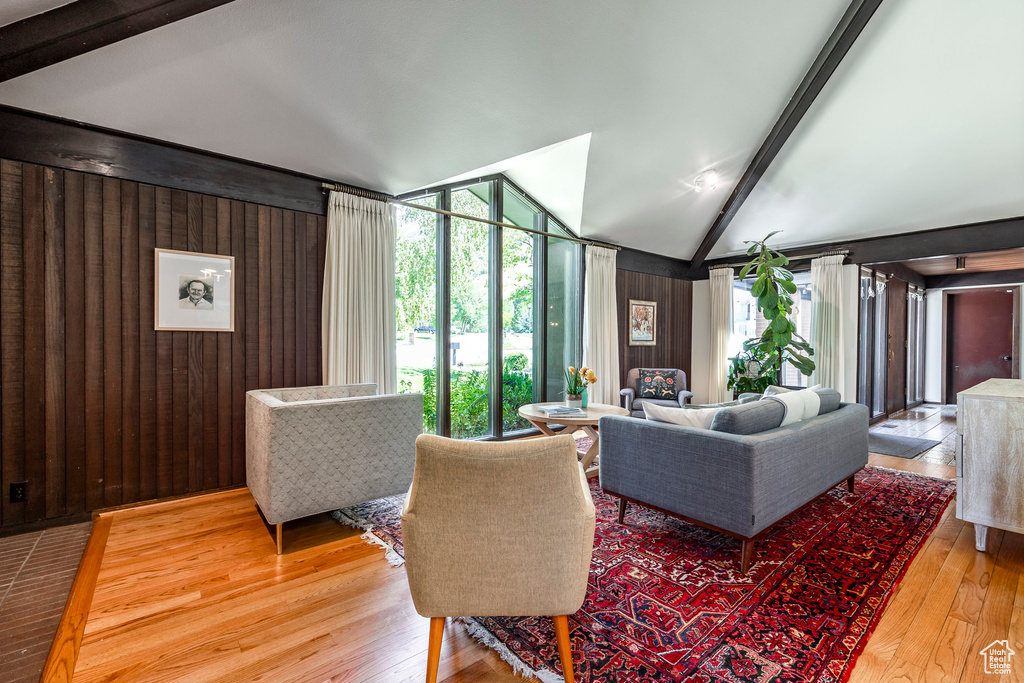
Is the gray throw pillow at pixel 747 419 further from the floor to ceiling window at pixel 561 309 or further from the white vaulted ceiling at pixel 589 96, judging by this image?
the floor to ceiling window at pixel 561 309

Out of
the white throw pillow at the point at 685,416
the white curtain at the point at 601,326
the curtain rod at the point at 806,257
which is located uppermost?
the curtain rod at the point at 806,257

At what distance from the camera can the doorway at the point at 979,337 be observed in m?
7.05

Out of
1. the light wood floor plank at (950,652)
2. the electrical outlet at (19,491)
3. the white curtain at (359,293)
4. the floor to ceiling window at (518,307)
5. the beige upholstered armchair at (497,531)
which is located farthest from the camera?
the floor to ceiling window at (518,307)

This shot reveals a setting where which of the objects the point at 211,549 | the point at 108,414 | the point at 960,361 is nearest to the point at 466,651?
the point at 211,549

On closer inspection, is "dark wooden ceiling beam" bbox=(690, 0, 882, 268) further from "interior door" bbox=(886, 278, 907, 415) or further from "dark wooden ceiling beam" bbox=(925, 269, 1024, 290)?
"dark wooden ceiling beam" bbox=(925, 269, 1024, 290)

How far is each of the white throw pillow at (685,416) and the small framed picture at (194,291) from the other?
2.96 metres

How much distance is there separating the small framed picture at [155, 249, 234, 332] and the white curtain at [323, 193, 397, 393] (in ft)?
2.22

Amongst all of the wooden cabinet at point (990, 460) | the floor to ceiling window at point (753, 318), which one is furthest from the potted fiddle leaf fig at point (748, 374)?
the wooden cabinet at point (990, 460)

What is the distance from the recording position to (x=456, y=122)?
3275 mm

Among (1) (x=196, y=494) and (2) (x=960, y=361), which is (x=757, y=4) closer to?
(1) (x=196, y=494)

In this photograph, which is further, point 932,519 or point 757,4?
point 757,4

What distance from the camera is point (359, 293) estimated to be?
3.73m

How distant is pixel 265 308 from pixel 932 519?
4.76 meters

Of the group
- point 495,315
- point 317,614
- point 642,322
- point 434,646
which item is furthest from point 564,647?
point 642,322
